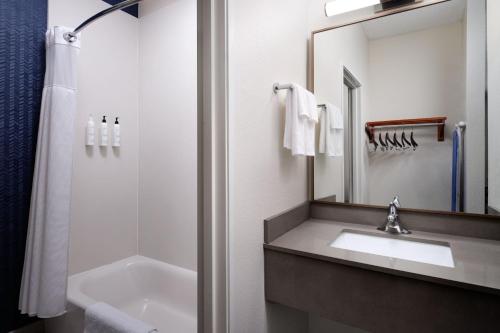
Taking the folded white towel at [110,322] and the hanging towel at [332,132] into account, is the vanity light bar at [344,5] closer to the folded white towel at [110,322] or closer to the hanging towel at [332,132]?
the hanging towel at [332,132]

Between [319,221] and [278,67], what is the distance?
955 mm

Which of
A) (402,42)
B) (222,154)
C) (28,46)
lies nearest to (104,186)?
(28,46)

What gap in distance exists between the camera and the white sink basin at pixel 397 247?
3.99 feet

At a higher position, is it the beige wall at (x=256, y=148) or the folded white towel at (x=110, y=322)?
the beige wall at (x=256, y=148)

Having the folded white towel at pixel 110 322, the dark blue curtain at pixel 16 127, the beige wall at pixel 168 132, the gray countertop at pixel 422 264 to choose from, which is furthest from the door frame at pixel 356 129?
the dark blue curtain at pixel 16 127

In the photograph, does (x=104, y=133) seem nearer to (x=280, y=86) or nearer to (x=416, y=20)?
(x=280, y=86)

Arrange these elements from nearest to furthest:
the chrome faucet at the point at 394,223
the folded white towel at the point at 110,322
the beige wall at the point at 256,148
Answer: the beige wall at the point at 256,148 → the folded white towel at the point at 110,322 → the chrome faucet at the point at 394,223

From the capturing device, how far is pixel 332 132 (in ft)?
5.46

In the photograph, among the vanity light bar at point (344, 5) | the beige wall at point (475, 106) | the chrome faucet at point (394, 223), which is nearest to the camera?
the beige wall at point (475, 106)

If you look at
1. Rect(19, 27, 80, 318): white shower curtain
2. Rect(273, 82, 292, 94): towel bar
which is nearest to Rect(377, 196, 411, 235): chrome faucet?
Rect(273, 82, 292, 94): towel bar

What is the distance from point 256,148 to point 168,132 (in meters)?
1.18

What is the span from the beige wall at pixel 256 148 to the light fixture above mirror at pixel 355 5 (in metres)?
0.25

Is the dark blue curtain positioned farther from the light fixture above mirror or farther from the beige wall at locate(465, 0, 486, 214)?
the beige wall at locate(465, 0, 486, 214)

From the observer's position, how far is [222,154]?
3.08ft
